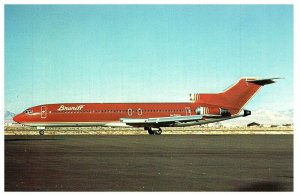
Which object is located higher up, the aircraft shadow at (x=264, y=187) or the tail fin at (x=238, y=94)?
the tail fin at (x=238, y=94)

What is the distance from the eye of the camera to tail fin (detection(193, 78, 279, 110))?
156 ft

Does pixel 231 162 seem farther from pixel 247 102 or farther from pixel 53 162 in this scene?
pixel 247 102

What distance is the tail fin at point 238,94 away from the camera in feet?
156

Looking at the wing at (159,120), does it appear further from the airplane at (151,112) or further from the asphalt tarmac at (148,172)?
the asphalt tarmac at (148,172)

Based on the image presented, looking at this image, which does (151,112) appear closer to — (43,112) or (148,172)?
(43,112)

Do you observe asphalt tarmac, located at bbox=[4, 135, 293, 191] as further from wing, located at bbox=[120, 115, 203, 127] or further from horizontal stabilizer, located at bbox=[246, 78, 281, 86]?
horizontal stabilizer, located at bbox=[246, 78, 281, 86]

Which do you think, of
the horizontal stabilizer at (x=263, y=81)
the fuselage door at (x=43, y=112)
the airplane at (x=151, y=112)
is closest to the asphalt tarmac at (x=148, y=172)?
the airplane at (x=151, y=112)

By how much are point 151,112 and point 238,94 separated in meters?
9.09

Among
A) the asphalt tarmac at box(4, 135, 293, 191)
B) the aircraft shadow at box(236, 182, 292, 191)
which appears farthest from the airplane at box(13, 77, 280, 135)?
the aircraft shadow at box(236, 182, 292, 191)

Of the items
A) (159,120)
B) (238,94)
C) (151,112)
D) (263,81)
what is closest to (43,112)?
(151,112)

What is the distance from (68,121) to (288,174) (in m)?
34.0

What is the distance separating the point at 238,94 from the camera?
47.9m

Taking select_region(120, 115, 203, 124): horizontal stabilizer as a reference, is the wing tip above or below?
above

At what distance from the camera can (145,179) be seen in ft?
42.3
